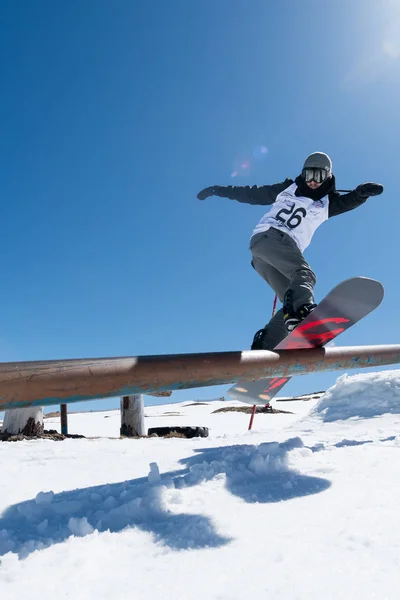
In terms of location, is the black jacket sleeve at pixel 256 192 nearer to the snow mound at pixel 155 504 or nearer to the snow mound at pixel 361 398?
the snow mound at pixel 155 504

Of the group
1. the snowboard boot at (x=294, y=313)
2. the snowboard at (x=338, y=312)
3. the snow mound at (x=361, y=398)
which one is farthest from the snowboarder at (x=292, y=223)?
the snow mound at (x=361, y=398)

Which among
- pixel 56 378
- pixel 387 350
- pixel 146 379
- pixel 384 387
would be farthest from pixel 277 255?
pixel 384 387

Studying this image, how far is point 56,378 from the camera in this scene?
1.29 meters

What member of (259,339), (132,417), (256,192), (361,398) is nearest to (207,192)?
(256,192)

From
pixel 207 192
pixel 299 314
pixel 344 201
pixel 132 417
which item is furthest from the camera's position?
pixel 132 417

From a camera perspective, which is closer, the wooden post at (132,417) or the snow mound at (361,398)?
the snow mound at (361,398)

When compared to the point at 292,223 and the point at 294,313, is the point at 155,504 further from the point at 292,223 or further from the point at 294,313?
the point at 292,223

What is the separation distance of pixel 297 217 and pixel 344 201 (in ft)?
2.02

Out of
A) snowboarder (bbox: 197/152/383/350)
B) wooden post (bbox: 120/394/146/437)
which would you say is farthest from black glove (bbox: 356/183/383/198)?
wooden post (bbox: 120/394/146/437)

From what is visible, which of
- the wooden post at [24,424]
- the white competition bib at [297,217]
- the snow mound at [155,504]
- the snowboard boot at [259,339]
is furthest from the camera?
the wooden post at [24,424]

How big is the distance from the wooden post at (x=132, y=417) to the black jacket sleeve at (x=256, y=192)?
454 cm

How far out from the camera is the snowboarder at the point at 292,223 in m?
3.31

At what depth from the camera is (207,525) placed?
1.45 m

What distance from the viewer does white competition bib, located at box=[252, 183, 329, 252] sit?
3.50 meters
